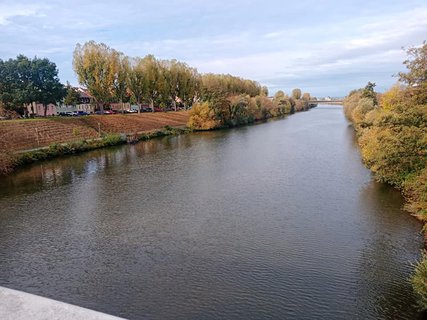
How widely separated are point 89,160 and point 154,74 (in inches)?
1266

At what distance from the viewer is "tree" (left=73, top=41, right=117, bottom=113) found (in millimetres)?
52656

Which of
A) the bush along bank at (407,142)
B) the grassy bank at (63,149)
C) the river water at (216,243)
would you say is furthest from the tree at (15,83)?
the bush along bank at (407,142)

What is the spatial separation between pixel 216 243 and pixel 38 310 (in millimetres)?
7912

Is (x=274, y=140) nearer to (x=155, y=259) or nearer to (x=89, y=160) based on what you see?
(x=89, y=160)

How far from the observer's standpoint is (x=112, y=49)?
56406 millimetres

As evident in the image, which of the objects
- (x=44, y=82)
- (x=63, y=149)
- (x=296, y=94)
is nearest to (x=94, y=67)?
(x=44, y=82)

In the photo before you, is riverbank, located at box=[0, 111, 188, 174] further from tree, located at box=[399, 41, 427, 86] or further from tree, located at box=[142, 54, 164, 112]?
tree, located at box=[399, 41, 427, 86]

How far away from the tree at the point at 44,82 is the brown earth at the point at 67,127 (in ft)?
14.6

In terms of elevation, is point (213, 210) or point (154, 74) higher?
point (154, 74)

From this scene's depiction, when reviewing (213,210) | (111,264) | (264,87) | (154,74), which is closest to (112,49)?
(154,74)

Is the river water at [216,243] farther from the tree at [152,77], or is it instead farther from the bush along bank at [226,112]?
the tree at [152,77]

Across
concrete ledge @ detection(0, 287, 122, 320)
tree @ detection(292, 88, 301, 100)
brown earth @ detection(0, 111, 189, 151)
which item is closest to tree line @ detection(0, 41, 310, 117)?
brown earth @ detection(0, 111, 189, 151)

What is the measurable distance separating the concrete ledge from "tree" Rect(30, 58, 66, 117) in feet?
151

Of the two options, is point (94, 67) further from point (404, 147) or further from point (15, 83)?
point (404, 147)
